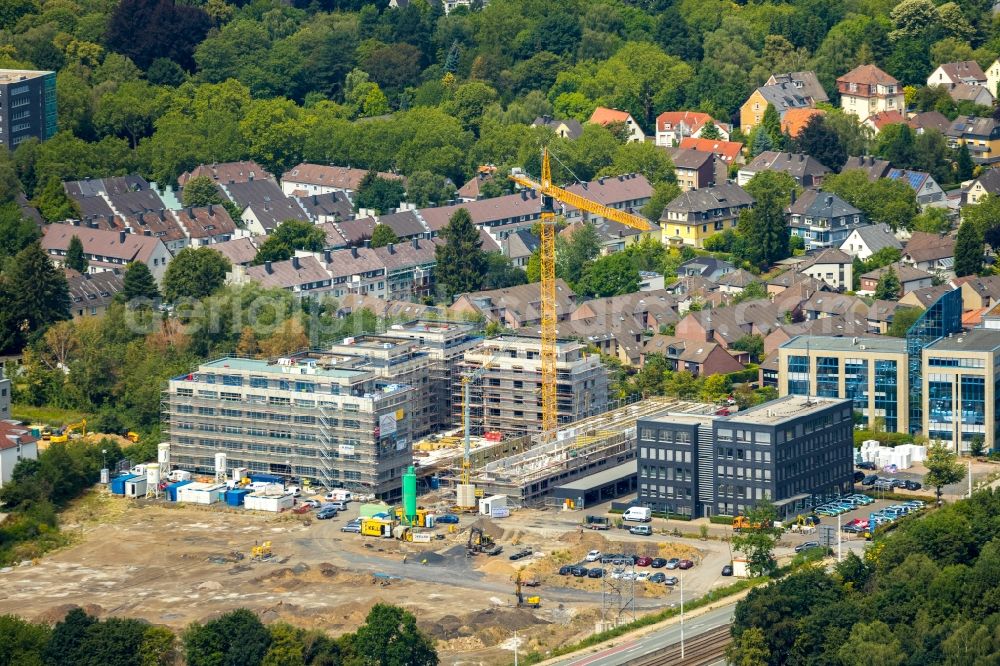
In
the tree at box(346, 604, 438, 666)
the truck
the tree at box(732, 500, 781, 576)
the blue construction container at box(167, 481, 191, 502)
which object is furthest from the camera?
the blue construction container at box(167, 481, 191, 502)

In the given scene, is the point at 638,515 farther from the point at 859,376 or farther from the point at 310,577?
the point at 859,376

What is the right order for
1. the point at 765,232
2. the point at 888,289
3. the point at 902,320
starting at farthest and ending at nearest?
the point at 765,232, the point at 888,289, the point at 902,320

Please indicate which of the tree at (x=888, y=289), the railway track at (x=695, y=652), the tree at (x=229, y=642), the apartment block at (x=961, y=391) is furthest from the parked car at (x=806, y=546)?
the tree at (x=888, y=289)

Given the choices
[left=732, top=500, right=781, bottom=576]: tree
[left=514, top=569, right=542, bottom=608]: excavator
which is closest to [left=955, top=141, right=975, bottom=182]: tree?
[left=732, top=500, right=781, bottom=576]: tree

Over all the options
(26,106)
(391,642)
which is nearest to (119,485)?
(391,642)

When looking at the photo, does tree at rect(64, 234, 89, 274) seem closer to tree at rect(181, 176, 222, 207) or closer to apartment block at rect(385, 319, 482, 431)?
tree at rect(181, 176, 222, 207)

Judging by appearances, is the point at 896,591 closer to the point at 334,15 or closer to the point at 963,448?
the point at 963,448
